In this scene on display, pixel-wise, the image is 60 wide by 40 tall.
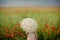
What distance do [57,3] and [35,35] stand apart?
0.46 m

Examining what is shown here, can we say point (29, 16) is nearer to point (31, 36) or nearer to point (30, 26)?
point (30, 26)

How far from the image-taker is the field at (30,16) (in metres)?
1.28

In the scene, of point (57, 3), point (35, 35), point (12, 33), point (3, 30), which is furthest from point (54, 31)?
point (3, 30)

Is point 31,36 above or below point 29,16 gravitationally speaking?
below

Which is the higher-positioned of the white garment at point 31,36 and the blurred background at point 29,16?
the blurred background at point 29,16

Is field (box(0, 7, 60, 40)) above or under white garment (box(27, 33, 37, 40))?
above

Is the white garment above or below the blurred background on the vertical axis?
below

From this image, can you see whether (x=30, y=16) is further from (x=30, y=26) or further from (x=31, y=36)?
(x=31, y=36)

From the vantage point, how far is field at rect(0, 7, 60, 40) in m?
1.28

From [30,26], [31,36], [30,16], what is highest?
[30,16]

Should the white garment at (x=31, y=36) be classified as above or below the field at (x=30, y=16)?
below

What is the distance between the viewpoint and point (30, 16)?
51.1 inches

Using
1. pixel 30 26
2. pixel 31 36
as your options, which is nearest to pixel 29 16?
pixel 30 26

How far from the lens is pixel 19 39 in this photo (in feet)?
4.20
